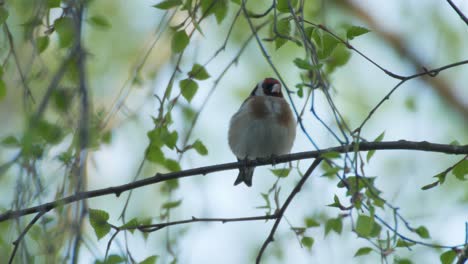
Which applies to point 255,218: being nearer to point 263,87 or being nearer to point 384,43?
point 263,87

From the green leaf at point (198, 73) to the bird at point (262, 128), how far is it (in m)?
1.91

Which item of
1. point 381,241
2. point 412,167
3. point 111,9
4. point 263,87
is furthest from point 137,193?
point 381,241

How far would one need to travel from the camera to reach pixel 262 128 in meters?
5.67

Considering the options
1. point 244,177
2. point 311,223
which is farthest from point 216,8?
point 244,177

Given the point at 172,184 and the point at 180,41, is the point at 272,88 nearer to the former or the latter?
the point at 172,184

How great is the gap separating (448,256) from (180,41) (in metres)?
1.76

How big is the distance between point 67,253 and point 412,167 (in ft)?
8.46

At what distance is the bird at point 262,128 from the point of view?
568cm

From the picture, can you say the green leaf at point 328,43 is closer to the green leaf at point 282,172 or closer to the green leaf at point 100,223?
the green leaf at point 282,172

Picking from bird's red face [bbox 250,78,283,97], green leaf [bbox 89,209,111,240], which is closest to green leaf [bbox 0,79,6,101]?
green leaf [bbox 89,209,111,240]

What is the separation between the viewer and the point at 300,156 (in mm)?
3674

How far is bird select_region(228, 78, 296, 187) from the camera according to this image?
568 centimetres

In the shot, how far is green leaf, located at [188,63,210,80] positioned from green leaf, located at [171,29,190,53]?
0.25 metres

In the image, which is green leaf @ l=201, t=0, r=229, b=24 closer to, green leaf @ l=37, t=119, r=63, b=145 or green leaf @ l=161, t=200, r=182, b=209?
green leaf @ l=161, t=200, r=182, b=209
